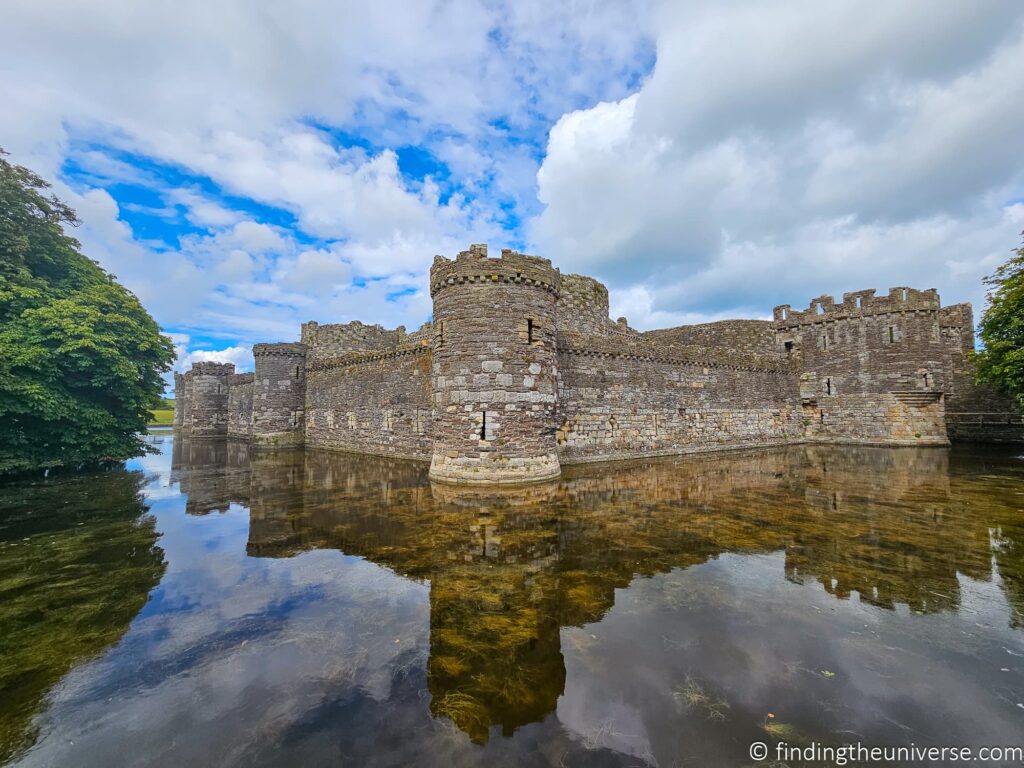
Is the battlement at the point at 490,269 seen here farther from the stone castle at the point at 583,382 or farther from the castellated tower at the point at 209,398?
the castellated tower at the point at 209,398

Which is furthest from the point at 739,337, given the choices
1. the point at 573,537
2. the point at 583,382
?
the point at 573,537

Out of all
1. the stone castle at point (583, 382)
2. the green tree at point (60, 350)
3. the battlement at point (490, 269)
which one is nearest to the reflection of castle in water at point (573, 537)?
the stone castle at point (583, 382)

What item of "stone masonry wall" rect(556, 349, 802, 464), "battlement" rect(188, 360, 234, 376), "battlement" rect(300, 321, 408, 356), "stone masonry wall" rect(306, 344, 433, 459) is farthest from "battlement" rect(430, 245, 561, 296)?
"battlement" rect(188, 360, 234, 376)

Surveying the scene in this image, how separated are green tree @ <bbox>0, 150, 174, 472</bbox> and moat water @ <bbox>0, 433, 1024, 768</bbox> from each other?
16.4ft

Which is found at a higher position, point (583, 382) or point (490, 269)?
point (490, 269)

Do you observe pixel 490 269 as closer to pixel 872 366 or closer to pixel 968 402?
pixel 872 366

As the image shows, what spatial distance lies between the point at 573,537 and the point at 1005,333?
18.3 meters

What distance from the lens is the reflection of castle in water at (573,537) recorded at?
13.2ft

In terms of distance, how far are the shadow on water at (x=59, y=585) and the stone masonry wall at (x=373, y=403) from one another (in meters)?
9.42

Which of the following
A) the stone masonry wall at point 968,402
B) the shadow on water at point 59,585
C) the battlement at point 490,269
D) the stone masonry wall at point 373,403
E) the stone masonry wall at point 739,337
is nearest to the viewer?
the shadow on water at point 59,585

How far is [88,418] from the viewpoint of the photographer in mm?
13195

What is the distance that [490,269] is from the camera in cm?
1257

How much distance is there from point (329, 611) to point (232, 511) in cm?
655

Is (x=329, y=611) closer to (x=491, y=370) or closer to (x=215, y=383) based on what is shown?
(x=491, y=370)
